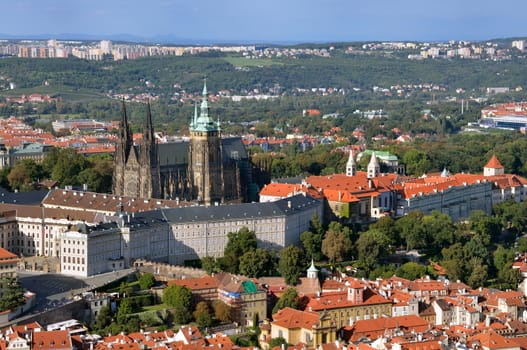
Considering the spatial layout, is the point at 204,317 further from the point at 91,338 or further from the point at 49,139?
the point at 49,139

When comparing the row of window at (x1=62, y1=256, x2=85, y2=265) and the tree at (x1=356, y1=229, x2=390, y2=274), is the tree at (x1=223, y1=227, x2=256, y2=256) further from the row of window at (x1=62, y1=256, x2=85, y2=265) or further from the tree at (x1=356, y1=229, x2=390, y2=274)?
the row of window at (x1=62, y1=256, x2=85, y2=265)

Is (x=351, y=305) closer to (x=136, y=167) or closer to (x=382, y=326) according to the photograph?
(x=382, y=326)

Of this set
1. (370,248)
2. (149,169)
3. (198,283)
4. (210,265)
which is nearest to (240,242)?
(210,265)

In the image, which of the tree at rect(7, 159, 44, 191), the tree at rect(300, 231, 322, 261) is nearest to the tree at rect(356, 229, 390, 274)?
the tree at rect(300, 231, 322, 261)

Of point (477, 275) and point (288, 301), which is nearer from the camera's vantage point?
point (288, 301)

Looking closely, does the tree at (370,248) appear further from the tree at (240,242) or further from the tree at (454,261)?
the tree at (240,242)

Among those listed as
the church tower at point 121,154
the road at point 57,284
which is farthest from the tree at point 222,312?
the church tower at point 121,154
